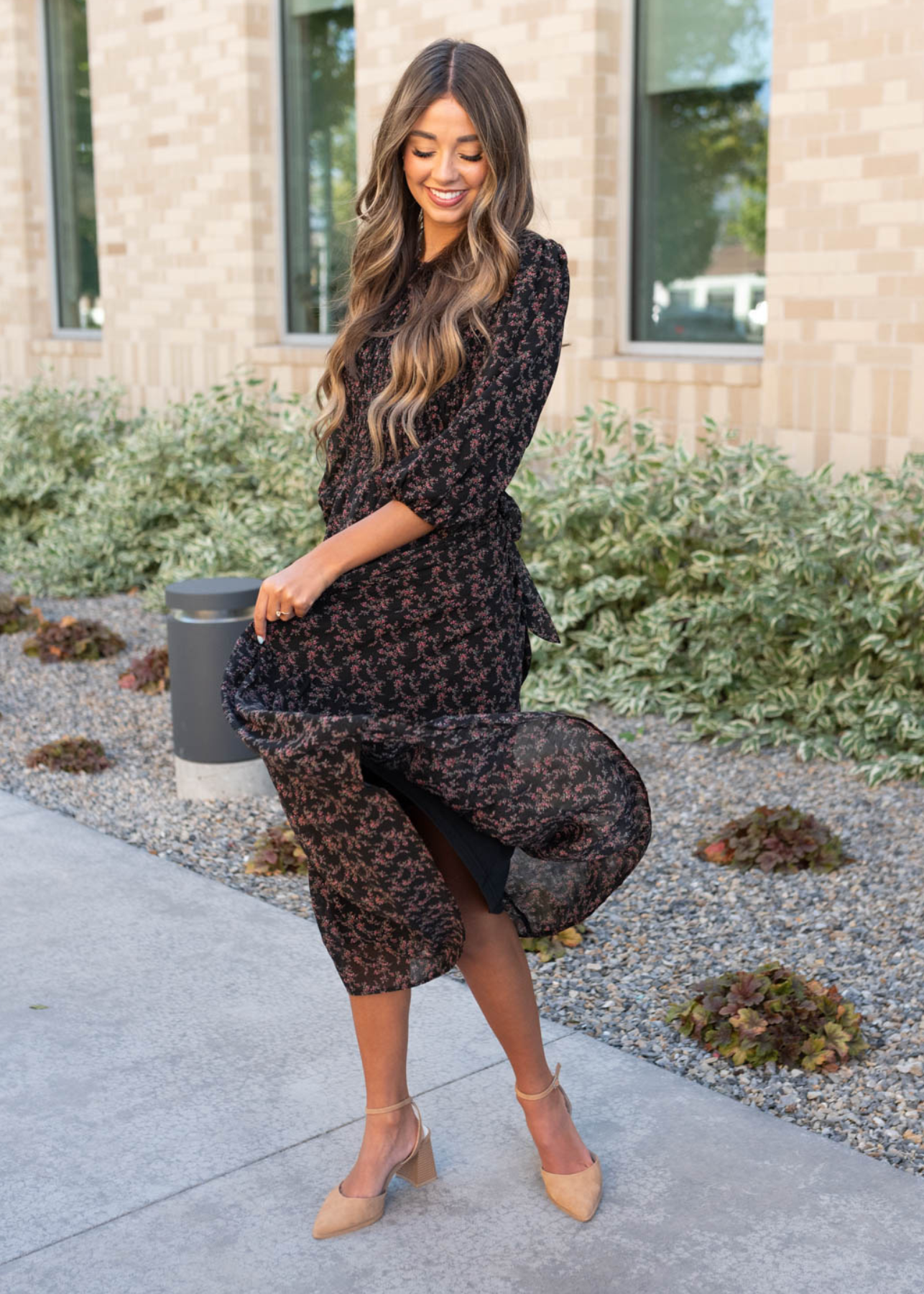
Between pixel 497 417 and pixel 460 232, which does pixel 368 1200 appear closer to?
pixel 497 417

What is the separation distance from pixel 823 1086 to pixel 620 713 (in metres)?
2.83

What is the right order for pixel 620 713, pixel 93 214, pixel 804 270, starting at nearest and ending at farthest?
pixel 620 713, pixel 804 270, pixel 93 214

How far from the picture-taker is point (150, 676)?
6.42 meters

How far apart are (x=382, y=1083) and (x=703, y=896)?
1653 mm

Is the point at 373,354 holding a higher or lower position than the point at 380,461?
higher

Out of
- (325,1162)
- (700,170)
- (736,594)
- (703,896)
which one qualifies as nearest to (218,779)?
(703,896)

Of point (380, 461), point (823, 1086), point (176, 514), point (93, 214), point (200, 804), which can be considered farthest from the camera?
point (93, 214)

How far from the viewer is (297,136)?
930 centimetres

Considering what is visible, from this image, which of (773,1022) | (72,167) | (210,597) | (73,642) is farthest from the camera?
(72,167)

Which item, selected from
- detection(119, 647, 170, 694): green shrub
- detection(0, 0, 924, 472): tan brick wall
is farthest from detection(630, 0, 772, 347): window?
detection(119, 647, 170, 694): green shrub

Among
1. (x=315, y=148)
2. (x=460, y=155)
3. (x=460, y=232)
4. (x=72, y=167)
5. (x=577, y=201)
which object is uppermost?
(x=72, y=167)

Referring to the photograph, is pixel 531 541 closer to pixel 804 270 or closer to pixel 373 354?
pixel 804 270

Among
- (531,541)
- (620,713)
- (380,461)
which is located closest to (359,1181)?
(380,461)

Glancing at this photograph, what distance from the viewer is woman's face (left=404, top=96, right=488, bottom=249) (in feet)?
7.40
